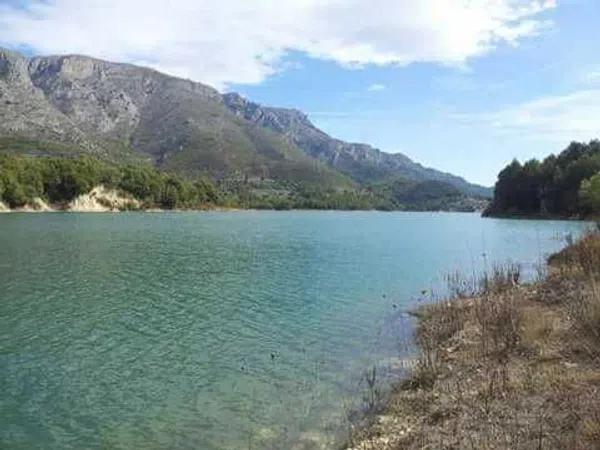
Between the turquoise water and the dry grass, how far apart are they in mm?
1956

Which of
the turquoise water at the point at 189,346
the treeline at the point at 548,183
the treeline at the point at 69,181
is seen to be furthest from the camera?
the treeline at the point at 69,181

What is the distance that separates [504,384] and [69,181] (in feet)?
537

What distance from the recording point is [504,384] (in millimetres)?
13984

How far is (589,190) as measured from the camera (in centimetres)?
6569

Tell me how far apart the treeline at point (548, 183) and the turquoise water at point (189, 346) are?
102500 millimetres

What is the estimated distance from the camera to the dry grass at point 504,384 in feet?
35.3

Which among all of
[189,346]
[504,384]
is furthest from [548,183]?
[504,384]

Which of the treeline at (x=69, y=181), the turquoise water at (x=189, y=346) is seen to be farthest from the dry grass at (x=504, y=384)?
the treeline at (x=69, y=181)

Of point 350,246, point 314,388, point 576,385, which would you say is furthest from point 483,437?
point 350,246

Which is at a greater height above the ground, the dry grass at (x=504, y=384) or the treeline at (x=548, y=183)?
the treeline at (x=548, y=183)

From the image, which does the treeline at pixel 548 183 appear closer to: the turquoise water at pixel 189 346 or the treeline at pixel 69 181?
the treeline at pixel 69 181

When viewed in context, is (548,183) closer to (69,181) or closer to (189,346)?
(69,181)

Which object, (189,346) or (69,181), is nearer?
(189,346)

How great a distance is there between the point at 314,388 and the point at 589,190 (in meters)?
56.5
